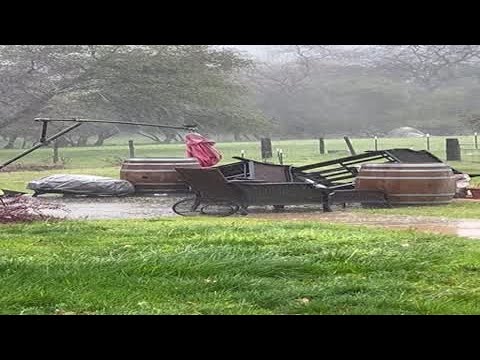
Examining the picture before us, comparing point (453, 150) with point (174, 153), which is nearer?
point (174, 153)

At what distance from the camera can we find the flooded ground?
28.1 ft

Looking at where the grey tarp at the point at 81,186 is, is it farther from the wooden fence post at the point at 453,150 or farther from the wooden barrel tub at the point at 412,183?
the wooden fence post at the point at 453,150

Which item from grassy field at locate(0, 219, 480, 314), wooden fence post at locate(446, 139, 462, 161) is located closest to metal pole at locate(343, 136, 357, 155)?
wooden fence post at locate(446, 139, 462, 161)

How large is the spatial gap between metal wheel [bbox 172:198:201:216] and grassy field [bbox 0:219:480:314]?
8.20 ft

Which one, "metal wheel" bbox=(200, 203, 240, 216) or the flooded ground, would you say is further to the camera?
"metal wheel" bbox=(200, 203, 240, 216)

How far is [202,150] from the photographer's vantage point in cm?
1243

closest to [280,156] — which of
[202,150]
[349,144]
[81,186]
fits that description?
[349,144]

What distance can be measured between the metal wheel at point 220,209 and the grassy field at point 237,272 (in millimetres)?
2529

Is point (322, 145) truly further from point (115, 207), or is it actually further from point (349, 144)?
point (115, 207)

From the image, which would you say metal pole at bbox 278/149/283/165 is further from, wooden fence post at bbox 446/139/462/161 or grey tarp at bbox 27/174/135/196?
grey tarp at bbox 27/174/135/196

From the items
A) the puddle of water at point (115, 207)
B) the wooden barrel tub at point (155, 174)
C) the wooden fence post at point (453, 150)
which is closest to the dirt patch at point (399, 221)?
the puddle of water at point (115, 207)

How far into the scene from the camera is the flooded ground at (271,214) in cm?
855

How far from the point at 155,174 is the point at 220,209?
164 centimetres
